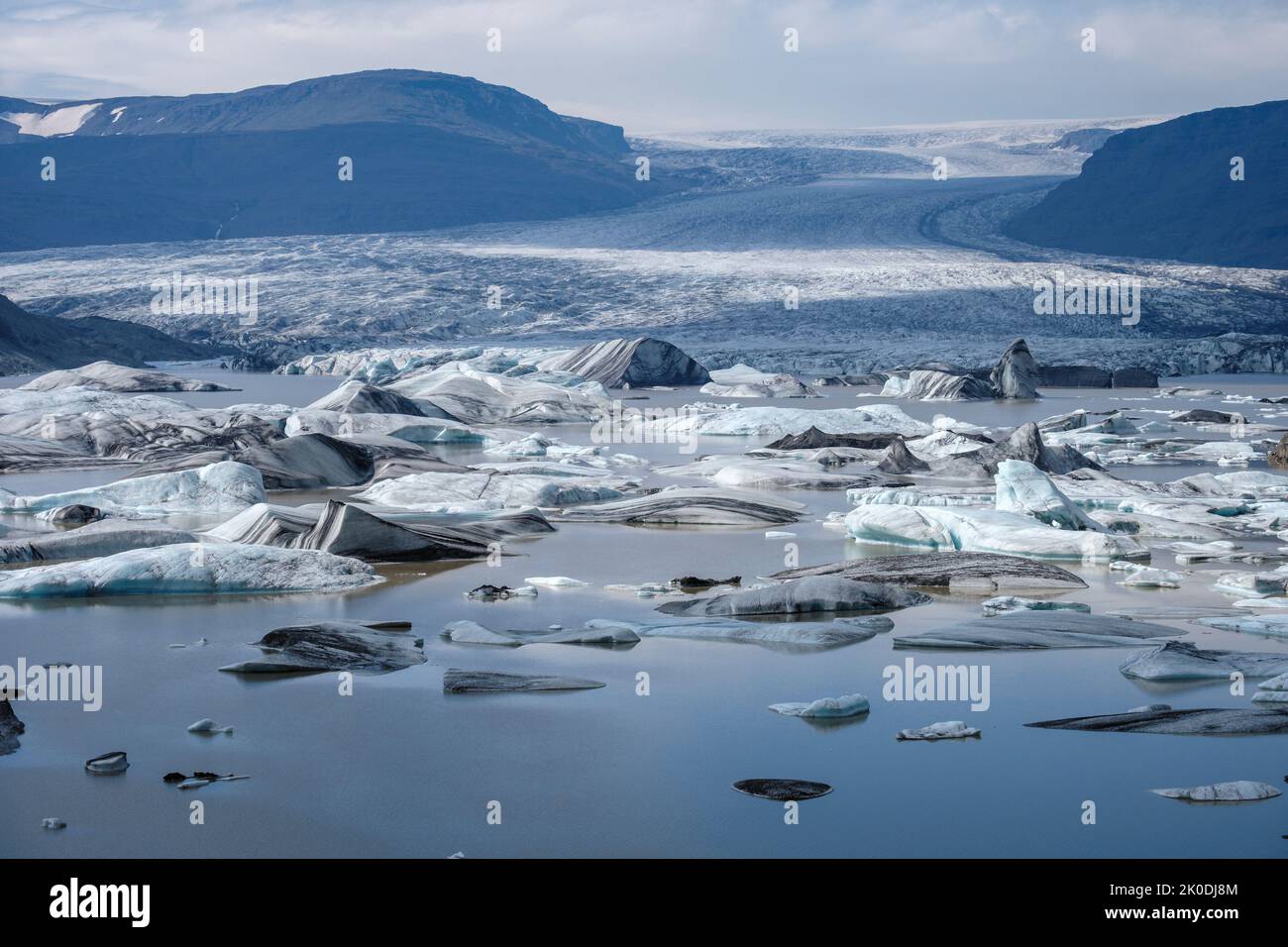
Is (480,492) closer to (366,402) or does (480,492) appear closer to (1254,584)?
(1254,584)

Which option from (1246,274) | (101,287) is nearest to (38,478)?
(101,287)

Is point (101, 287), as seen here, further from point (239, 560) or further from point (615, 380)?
point (239, 560)

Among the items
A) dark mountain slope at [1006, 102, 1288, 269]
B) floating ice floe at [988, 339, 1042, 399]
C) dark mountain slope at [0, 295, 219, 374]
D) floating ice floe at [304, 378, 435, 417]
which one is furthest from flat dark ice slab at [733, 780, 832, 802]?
dark mountain slope at [1006, 102, 1288, 269]

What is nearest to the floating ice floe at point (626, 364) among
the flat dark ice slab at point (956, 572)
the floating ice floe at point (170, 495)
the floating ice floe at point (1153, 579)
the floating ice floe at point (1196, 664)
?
the floating ice floe at point (170, 495)

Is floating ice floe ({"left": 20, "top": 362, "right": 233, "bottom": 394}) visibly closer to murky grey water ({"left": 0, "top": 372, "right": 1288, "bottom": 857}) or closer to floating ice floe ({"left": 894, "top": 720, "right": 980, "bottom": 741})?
murky grey water ({"left": 0, "top": 372, "right": 1288, "bottom": 857})

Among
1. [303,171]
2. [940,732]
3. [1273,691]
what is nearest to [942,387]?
[1273,691]
